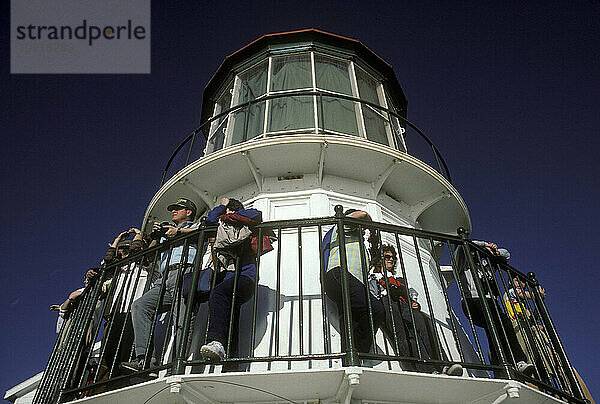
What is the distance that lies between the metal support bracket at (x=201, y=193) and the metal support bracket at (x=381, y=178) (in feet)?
8.51

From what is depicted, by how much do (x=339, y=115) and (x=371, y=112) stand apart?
2.79ft

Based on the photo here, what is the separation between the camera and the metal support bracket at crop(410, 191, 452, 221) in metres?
7.68

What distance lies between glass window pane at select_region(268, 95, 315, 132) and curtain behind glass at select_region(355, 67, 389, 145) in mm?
1068

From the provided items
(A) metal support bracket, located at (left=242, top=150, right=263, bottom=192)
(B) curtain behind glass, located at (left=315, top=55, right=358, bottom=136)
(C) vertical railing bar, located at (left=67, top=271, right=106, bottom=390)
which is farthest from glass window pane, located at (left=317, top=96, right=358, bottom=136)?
(C) vertical railing bar, located at (left=67, top=271, right=106, bottom=390)

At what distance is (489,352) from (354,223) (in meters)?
2.12

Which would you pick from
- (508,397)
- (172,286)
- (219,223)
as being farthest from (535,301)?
(172,286)

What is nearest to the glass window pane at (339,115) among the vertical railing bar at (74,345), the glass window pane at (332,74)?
the glass window pane at (332,74)

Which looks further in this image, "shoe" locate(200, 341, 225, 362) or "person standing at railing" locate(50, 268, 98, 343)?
"person standing at railing" locate(50, 268, 98, 343)

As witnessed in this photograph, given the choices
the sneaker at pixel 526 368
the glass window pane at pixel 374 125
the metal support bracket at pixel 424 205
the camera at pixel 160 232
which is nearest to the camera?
the sneaker at pixel 526 368

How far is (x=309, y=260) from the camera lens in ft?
20.9

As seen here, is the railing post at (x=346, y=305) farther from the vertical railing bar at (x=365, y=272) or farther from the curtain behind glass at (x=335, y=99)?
the curtain behind glass at (x=335, y=99)

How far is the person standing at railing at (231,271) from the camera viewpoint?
4.52 metres

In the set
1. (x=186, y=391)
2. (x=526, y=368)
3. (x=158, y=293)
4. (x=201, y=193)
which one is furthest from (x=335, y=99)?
(x=186, y=391)

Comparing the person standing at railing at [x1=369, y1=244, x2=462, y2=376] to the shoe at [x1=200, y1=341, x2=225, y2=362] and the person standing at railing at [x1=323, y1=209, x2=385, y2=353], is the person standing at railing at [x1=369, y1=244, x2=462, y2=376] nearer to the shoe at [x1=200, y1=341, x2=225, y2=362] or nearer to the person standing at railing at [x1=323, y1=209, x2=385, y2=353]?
the person standing at railing at [x1=323, y1=209, x2=385, y2=353]
